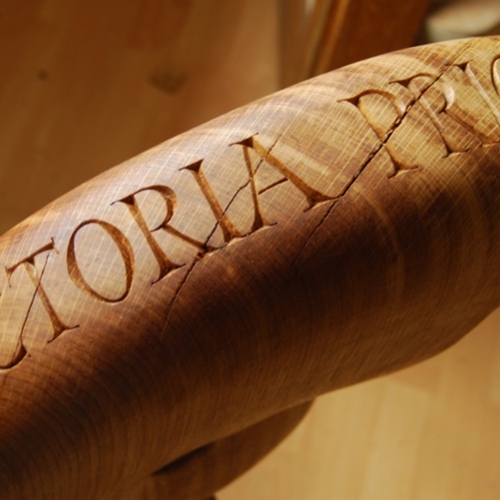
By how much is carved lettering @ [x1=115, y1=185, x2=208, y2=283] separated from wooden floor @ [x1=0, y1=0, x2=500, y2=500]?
676 mm

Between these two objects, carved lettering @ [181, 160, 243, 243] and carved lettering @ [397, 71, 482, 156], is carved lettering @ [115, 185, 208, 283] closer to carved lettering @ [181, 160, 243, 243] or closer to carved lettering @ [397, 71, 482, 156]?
carved lettering @ [181, 160, 243, 243]

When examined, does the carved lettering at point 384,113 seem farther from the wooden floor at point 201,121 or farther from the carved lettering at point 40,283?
the wooden floor at point 201,121

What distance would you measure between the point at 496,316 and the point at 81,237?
873 millimetres

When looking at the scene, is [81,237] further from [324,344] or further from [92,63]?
[92,63]

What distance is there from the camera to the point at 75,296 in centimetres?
29

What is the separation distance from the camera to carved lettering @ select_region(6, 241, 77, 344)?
284 mm

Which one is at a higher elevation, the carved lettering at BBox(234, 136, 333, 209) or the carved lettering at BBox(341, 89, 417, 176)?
the carved lettering at BBox(341, 89, 417, 176)

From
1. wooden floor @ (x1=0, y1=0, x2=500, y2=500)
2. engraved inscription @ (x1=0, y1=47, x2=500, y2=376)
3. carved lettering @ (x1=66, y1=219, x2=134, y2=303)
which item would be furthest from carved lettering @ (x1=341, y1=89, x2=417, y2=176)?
wooden floor @ (x1=0, y1=0, x2=500, y2=500)

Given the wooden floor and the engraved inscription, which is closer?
→ the engraved inscription

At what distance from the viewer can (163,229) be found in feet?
0.95

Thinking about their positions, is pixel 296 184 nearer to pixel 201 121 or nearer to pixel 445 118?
pixel 445 118

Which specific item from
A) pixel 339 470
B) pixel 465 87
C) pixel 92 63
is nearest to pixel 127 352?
pixel 465 87

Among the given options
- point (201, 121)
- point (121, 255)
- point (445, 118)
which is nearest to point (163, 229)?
point (121, 255)

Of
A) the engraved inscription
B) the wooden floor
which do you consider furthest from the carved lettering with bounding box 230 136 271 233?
the wooden floor
